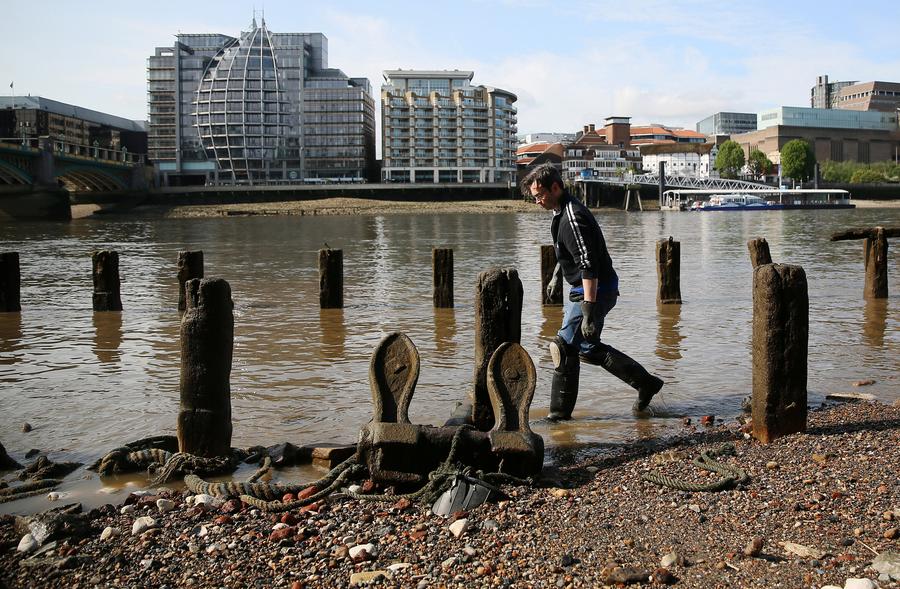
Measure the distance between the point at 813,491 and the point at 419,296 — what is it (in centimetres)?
1375

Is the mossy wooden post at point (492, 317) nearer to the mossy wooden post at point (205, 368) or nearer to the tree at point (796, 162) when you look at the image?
the mossy wooden post at point (205, 368)

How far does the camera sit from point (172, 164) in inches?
5714

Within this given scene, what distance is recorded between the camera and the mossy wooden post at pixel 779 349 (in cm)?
582

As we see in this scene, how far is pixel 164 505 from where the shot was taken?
5.15 metres

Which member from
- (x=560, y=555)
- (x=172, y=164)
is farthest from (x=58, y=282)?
(x=172, y=164)

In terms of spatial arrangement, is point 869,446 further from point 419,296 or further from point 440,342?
point 419,296

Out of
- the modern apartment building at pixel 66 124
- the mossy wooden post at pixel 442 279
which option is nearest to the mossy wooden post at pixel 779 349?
the mossy wooden post at pixel 442 279

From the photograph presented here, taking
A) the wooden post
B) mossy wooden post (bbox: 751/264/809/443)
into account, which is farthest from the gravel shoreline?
the wooden post

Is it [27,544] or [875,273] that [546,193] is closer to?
[27,544]

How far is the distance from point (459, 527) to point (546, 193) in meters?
2.83

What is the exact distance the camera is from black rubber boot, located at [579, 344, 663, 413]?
22.6ft

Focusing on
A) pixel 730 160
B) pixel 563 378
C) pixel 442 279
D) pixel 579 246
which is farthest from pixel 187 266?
pixel 730 160

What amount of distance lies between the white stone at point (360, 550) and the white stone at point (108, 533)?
138 centimetres

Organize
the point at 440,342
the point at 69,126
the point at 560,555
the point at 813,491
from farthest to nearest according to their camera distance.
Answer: the point at 69,126
the point at 440,342
the point at 813,491
the point at 560,555
